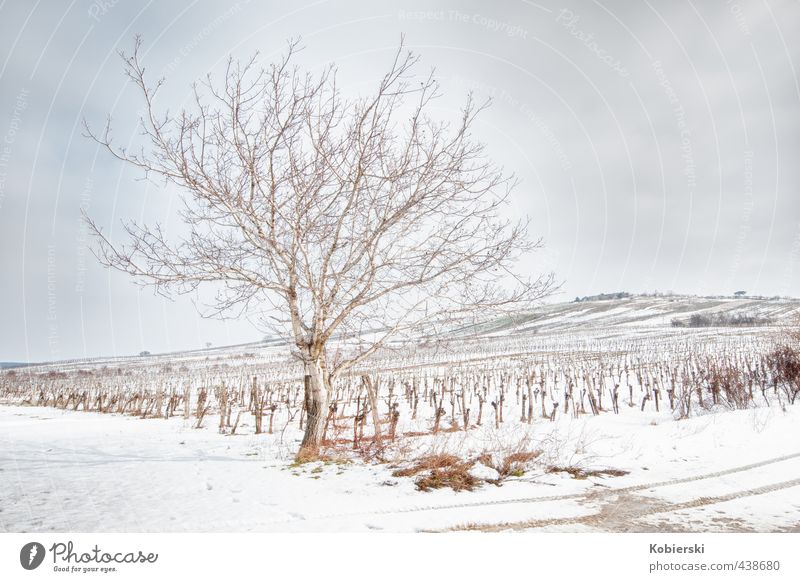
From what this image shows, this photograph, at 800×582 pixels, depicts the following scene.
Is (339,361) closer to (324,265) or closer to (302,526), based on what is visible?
(324,265)

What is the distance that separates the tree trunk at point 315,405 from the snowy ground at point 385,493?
520 millimetres

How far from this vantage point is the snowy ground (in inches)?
167

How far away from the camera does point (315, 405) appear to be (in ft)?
25.0

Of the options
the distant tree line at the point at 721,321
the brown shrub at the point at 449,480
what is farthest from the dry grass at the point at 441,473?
the distant tree line at the point at 721,321

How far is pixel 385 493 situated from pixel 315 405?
8.59 ft

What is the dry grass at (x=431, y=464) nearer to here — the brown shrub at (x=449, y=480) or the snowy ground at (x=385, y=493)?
the brown shrub at (x=449, y=480)

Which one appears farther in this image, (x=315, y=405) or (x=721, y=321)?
(x=721, y=321)

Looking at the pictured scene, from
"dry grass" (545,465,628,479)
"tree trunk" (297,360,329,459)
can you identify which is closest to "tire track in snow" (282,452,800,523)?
"dry grass" (545,465,628,479)

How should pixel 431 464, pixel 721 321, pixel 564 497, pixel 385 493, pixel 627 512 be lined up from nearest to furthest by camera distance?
pixel 627 512 < pixel 564 497 < pixel 385 493 < pixel 431 464 < pixel 721 321

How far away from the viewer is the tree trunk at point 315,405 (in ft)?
24.6

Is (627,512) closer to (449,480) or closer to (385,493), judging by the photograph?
(449,480)

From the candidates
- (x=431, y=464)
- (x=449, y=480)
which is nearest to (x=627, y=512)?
(x=449, y=480)

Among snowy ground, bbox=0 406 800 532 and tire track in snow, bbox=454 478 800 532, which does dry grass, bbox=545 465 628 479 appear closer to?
snowy ground, bbox=0 406 800 532

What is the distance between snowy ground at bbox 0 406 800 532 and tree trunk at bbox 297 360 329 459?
1.71ft
